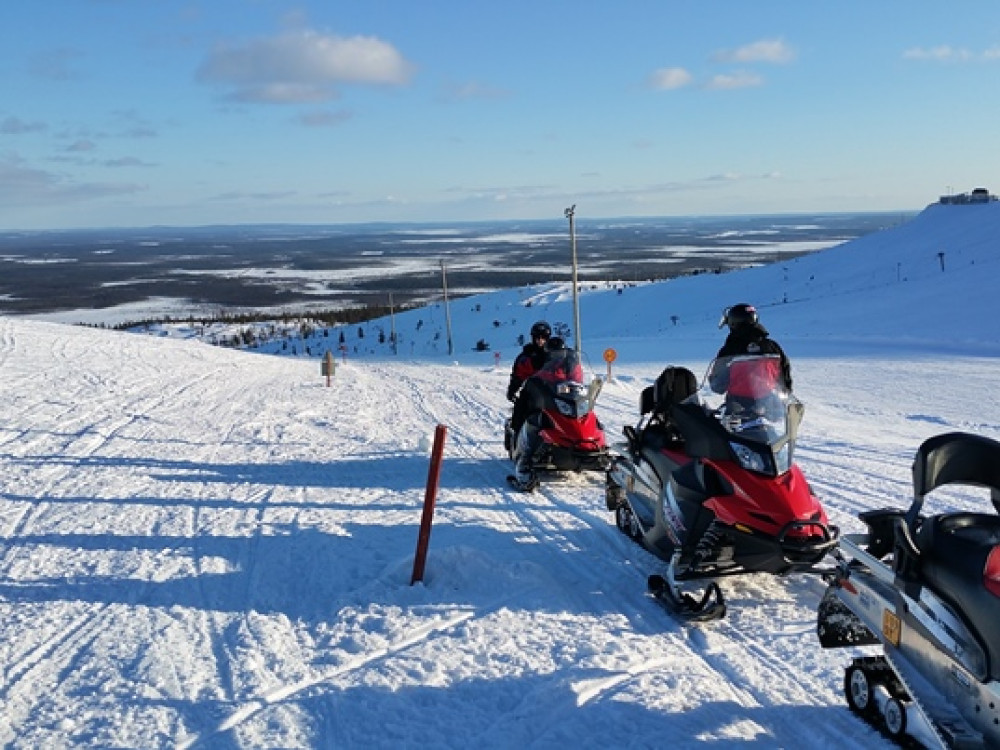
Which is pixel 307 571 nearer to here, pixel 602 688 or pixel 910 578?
pixel 602 688

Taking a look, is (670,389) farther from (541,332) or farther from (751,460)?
(541,332)

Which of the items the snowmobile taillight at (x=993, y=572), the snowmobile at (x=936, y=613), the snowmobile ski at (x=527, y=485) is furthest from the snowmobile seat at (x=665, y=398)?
the snowmobile taillight at (x=993, y=572)

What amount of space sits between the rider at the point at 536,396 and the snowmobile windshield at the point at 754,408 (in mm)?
2963

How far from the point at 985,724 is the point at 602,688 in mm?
1815

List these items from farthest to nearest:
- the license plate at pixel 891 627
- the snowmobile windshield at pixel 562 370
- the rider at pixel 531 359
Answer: the rider at pixel 531 359
the snowmobile windshield at pixel 562 370
the license plate at pixel 891 627

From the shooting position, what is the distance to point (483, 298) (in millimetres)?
85812

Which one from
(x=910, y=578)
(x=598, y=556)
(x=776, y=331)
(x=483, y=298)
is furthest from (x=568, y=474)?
(x=483, y=298)

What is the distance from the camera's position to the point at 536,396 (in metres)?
9.25

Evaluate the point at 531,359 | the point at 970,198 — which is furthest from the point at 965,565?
the point at 970,198

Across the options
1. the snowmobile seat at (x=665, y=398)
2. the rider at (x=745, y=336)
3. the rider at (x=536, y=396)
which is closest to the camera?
the rider at (x=745, y=336)

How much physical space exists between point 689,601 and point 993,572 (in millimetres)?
2348

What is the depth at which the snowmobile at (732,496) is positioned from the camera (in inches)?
209

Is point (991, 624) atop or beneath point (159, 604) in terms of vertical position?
atop

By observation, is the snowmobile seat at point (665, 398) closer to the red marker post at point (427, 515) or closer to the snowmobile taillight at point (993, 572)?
the red marker post at point (427, 515)
